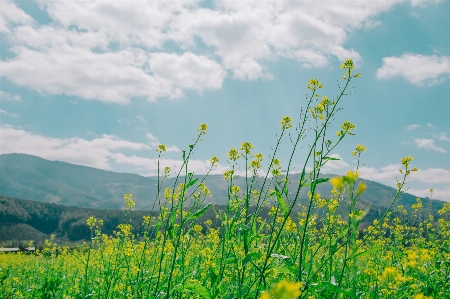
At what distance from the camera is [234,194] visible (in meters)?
3.50

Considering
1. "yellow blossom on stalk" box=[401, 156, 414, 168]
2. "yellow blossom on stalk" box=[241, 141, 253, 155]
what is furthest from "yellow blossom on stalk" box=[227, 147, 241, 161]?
"yellow blossom on stalk" box=[401, 156, 414, 168]

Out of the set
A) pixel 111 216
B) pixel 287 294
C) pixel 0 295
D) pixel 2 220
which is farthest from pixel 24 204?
pixel 287 294

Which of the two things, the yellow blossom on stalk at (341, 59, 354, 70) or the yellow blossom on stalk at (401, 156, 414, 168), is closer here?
the yellow blossom on stalk at (341, 59, 354, 70)

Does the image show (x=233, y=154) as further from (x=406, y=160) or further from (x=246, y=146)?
(x=406, y=160)

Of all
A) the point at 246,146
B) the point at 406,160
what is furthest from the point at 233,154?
the point at 406,160

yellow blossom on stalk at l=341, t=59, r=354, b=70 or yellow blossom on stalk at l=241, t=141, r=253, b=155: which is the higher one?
yellow blossom on stalk at l=341, t=59, r=354, b=70

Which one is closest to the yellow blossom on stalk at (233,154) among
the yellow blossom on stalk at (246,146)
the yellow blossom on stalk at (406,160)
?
the yellow blossom on stalk at (246,146)

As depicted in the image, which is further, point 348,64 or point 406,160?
point 406,160

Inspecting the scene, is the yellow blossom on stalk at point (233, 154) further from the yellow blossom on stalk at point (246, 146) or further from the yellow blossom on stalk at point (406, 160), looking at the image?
the yellow blossom on stalk at point (406, 160)

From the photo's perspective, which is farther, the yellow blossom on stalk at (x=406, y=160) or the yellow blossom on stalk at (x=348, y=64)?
the yellow blossom on stalk at (x=406, y=160)

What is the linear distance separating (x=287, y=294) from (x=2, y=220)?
353ft

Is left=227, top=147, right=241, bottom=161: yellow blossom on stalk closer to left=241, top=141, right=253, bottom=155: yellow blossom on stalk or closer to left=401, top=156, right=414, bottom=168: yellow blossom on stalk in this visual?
left=241, top=141, right=253, bottom=155: yellow blossom on stalk

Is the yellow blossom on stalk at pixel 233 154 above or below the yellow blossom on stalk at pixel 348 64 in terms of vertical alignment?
below

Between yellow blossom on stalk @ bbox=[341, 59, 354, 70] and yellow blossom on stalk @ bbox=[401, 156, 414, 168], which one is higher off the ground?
yellow blossom on stalk @ bbox=[341, 59, 354, 70]
